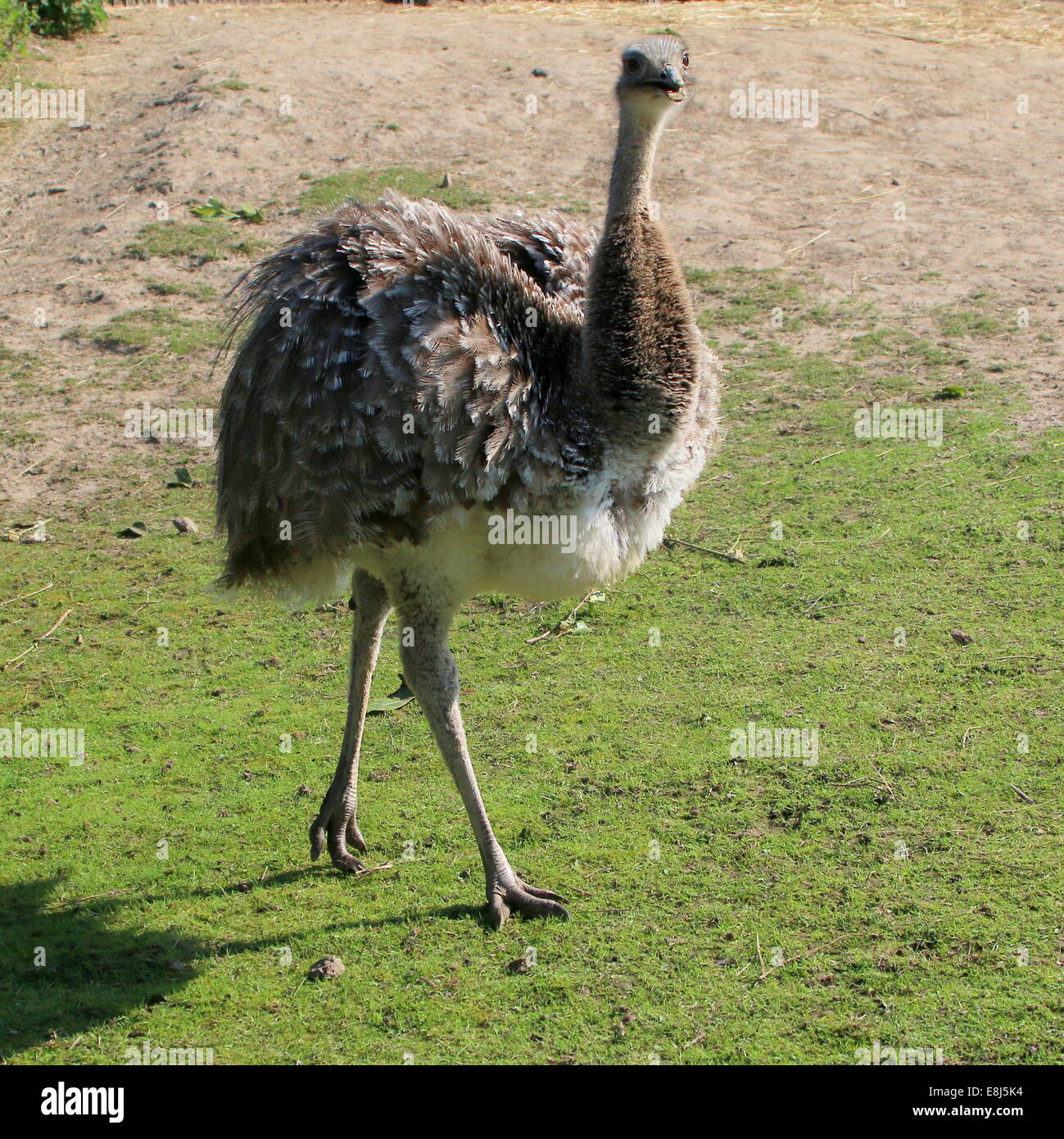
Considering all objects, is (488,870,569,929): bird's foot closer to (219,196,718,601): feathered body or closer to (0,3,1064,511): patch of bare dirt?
(219,196,718,601): feathered body

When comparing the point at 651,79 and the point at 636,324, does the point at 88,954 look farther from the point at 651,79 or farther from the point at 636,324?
the point at 651,79

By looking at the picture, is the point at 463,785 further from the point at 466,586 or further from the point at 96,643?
the point at 96,643

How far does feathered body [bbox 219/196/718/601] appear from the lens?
431 cm

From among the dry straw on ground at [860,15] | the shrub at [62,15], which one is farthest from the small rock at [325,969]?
the shrub at [62,15]

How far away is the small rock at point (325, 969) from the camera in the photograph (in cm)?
449

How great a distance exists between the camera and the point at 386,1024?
14.1ft

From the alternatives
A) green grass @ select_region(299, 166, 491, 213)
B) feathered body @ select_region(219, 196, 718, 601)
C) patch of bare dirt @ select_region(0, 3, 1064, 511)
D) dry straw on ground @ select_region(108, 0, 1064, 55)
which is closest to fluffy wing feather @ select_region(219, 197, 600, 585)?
feathered body @ select_region(219, 196, 718, 601)

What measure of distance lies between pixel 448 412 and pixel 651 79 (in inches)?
50.8

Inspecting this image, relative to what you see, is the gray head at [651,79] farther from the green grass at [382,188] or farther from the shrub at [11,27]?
the shrub at [11,27]

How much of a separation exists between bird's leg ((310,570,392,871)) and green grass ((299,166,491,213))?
6.01m

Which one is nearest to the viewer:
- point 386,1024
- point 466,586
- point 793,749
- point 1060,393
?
point 386,1024

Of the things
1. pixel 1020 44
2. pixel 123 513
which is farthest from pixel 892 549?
pixel 1020 44

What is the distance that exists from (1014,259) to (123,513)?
252 inches

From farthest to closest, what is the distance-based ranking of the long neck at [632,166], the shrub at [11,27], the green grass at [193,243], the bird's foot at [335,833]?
the shrub at [11,27] < the green grass at [193,243] < the bird's foot at [335,833] < the long neck at [632,166]
